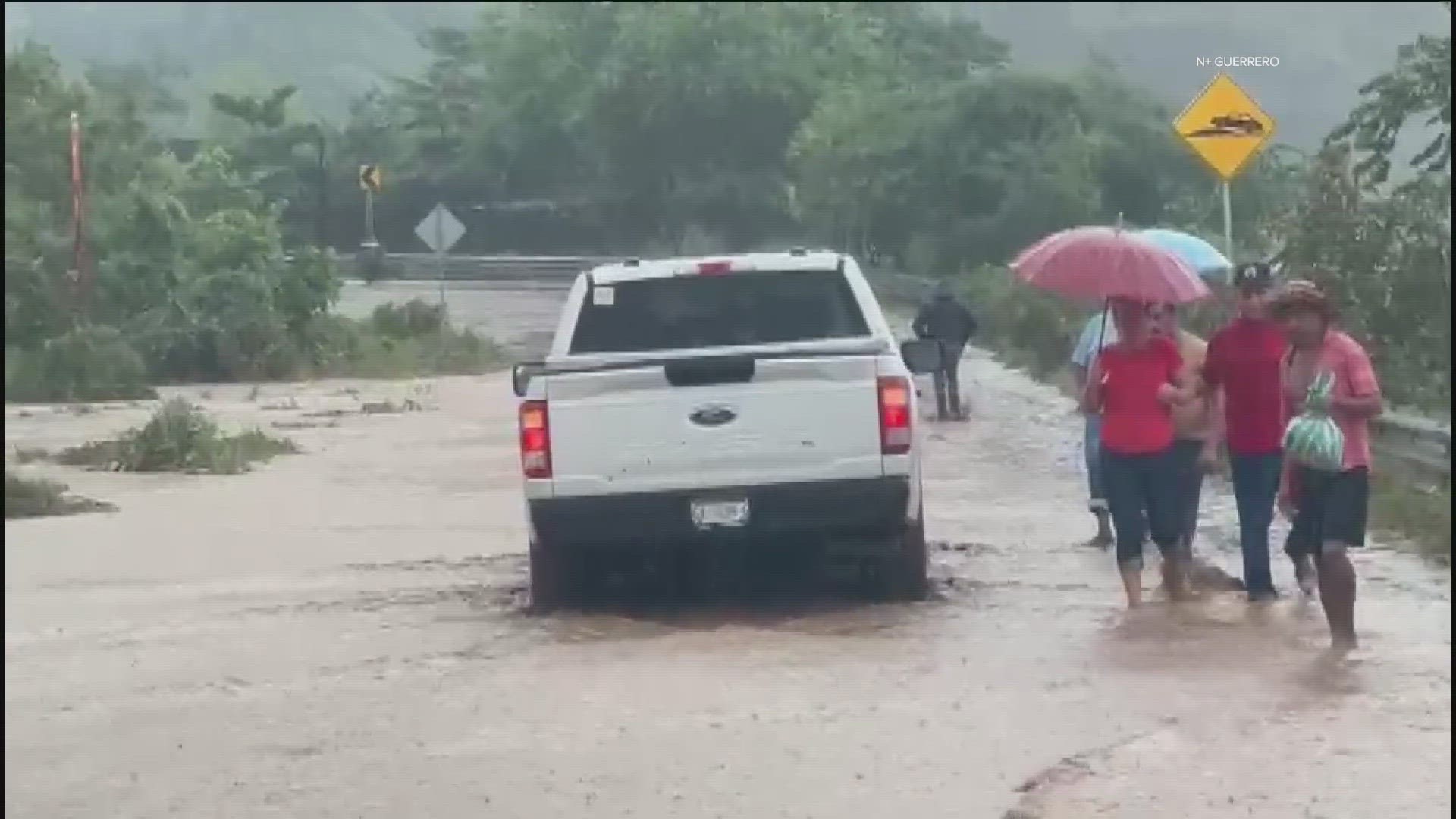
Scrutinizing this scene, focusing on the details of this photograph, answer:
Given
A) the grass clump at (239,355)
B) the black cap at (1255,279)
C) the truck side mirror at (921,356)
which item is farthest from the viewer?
the grass clump at (239,355)

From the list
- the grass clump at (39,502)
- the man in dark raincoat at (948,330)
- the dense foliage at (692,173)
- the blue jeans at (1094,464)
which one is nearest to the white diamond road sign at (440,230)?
the dense foliage at (692,173)

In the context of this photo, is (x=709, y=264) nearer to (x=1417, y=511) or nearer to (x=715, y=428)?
(x=715, y=428)

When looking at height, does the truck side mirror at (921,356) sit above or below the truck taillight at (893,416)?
above

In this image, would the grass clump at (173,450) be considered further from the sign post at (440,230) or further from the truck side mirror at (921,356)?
the sign post at (440,230)

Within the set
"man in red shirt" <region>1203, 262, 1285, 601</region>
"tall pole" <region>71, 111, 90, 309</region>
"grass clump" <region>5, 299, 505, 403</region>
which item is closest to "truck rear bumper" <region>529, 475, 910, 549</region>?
"man in red shirt" <region>1203, 262, 1285, 601</region>

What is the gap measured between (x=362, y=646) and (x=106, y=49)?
518ft

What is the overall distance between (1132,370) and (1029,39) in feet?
227

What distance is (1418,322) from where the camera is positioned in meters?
18.9

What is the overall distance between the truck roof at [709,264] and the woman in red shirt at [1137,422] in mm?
1727

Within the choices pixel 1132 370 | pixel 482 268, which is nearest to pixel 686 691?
pixel 1132 370

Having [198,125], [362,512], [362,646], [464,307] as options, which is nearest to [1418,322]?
[362,512]

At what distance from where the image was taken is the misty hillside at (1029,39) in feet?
117

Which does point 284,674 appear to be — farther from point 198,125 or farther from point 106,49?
point 106,49

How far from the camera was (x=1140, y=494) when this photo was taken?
40.1 feet
